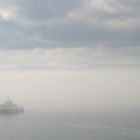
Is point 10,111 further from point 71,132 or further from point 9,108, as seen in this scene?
point 71,132

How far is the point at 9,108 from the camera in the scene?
81938 mm

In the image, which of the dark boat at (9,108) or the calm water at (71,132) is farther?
the dark boat at (9,108)

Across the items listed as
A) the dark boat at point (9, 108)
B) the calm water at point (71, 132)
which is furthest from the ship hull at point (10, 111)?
the calm water at point (71, 132)

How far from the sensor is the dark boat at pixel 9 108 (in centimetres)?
7989

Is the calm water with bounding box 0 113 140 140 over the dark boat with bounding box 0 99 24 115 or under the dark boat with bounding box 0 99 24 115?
under

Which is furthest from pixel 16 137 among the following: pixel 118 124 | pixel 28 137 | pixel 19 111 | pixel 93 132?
pixel 19 111

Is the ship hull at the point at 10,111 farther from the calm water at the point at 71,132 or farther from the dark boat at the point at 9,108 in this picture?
the calm water at the point at 71,132

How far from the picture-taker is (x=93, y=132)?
43.7 m

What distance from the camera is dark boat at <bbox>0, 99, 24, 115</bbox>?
262 ft

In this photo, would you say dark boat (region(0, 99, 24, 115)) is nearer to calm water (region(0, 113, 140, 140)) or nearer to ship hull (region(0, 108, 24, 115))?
ship hull (region(0, 108, 24, 115))

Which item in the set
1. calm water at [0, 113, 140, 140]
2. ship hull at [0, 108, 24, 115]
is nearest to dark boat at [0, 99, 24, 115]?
ship hull at [0, 108, 24, 115]

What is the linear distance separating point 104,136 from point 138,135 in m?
3.99

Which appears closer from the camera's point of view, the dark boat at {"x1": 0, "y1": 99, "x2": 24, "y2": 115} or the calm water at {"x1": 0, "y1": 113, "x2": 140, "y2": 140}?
the calm water at {"x1": 0, "y1": 113, "x2": 140, "y2": 140}

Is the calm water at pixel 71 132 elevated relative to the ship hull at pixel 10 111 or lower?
lower
